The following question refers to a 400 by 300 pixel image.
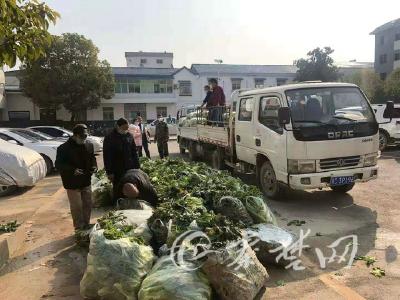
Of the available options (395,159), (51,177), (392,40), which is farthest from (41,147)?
(392,40)

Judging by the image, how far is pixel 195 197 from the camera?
5.75 metres

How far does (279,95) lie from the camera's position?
7723mm

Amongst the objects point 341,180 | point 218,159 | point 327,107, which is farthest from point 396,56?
point 341,180

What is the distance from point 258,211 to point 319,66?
38235 millimetres

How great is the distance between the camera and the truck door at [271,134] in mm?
7387

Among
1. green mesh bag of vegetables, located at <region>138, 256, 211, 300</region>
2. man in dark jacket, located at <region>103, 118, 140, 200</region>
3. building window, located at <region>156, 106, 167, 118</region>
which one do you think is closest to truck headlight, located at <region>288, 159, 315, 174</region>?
man in dark jacket, located at <region>103, 118, 140, 200</region>

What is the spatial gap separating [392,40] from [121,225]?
49.6m

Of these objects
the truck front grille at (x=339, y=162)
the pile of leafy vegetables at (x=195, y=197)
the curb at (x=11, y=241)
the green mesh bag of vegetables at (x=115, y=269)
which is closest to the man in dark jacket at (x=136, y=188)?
the pile of leafy vegetables at (x=195, y=197)

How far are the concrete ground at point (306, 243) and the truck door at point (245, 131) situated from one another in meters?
1.25

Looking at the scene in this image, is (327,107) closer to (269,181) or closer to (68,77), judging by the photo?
(269,181)

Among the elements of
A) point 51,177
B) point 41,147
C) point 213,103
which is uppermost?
point 213,103

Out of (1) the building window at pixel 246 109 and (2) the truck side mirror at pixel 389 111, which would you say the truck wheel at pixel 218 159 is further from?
(2) the truck side mirror at pixel 389 111

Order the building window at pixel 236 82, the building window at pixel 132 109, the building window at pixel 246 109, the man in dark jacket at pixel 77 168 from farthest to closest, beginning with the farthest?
the building window at pixel 236 82 < the building window at pixel 132 109 < the building window at pixel 246 109 < the man in dark jacket at pixel 77 168

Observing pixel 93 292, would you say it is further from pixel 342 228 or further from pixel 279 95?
pixel 279 95
